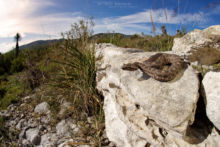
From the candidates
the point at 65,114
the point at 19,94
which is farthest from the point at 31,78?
the point at 65,114

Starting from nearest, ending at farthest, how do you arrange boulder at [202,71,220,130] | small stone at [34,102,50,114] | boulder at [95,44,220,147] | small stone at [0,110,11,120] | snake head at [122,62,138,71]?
boulder at [202,71,220,130] → boulder at [95,44,220,147] → snake head at [122,62,138,71] → small stone at [34,102,50,114] → small stone at [0,110,11,120]

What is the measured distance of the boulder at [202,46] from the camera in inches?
131

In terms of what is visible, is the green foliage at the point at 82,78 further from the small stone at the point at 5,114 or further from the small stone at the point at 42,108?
the small stone at the point at 5,114

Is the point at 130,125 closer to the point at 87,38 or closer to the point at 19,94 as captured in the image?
the point at 87,38

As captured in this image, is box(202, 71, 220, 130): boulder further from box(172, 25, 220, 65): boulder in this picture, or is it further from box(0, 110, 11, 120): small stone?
box(0, 110, 11, 120): small stone

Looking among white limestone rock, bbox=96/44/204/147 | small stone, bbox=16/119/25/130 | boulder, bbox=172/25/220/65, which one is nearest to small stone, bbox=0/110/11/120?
small stone, bbox=16/119/25/130

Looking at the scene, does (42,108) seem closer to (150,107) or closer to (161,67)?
(150,107)

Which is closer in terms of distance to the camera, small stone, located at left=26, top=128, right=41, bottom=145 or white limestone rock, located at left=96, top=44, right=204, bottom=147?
white limestone rock, located at left=96, top=44, right=204, bottom=147

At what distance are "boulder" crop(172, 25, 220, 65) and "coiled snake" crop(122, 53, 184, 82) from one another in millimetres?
832

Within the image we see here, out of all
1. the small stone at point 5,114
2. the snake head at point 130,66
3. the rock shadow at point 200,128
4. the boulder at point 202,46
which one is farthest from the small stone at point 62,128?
the boulder at point 202,46

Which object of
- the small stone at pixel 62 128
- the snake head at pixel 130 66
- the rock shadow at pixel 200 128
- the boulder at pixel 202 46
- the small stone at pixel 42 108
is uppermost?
the boulder at pixel 202 46

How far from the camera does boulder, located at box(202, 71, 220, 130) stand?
6.73 ft

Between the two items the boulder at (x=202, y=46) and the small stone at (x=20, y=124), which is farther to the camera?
the small stone at (x=20, y=124)

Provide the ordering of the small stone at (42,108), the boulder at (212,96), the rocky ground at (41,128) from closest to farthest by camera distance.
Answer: the boulder at (212,96) < the rocky ground at (41,128) < the small stone at (42,108)
